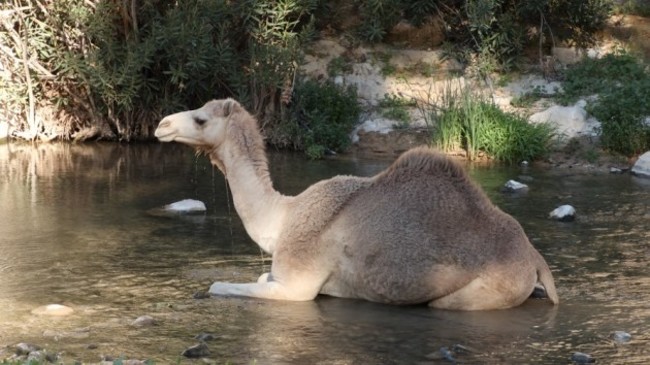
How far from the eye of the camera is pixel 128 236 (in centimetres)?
1165

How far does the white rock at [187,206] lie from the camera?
43.0 feet

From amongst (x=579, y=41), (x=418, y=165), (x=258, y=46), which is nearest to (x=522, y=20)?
(x=579, y=41)

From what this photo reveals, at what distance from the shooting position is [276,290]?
9.09m

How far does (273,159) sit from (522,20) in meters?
6.08

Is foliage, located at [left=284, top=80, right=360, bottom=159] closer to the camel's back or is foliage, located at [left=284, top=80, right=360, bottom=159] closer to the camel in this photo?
the camel

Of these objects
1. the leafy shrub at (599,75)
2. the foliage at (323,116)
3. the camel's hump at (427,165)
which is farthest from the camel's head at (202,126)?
the leafy shrub at (599,75)

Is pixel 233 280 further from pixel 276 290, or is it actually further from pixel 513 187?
pixel 513 187

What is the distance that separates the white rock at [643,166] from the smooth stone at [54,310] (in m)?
9.91

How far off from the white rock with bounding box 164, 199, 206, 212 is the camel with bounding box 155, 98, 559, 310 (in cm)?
351

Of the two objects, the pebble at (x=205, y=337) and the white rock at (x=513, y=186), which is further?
the white rock at (x=513, y=186)

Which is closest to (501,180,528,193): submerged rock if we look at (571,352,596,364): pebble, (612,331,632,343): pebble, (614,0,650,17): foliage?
(612,331,632,343): pebble

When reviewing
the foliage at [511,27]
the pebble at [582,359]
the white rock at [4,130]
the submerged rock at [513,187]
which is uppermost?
the foliage at [511,27]

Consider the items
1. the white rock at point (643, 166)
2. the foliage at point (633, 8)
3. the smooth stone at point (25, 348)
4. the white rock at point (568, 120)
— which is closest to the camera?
the smooth stone at point (25, 348)

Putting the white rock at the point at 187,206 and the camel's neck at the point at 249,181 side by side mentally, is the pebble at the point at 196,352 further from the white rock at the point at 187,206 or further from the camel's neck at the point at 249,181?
the white rock at the point at 187,206
